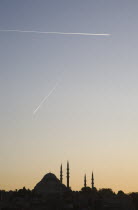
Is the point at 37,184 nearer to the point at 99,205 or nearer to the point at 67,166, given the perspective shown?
the point at 67,166

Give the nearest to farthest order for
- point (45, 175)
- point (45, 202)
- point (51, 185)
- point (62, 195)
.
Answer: point (45, 202) → point (62, 195) → point (51, 185) → point (45, 175)

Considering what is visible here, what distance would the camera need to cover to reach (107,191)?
441 feet

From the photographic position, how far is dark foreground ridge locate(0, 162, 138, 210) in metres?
94.6

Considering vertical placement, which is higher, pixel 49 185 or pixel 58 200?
pixel 49 185

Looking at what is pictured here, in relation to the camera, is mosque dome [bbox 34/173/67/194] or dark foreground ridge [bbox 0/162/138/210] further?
mosque dome [bbox 34/173/67/194]

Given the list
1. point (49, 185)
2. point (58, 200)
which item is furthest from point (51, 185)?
point (58, 200)

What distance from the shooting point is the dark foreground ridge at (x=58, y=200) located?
94.6 meters

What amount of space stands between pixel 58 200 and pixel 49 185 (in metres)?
17.7

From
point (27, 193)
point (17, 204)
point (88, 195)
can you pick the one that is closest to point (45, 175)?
point (27, 193)

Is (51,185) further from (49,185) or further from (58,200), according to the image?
(58,200)

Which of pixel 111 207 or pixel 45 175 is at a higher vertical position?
pixel 45 175

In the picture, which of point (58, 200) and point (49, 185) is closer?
point (58, 200)

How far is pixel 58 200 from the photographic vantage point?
99.9 meters

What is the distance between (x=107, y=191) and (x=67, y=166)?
88.5 ft
